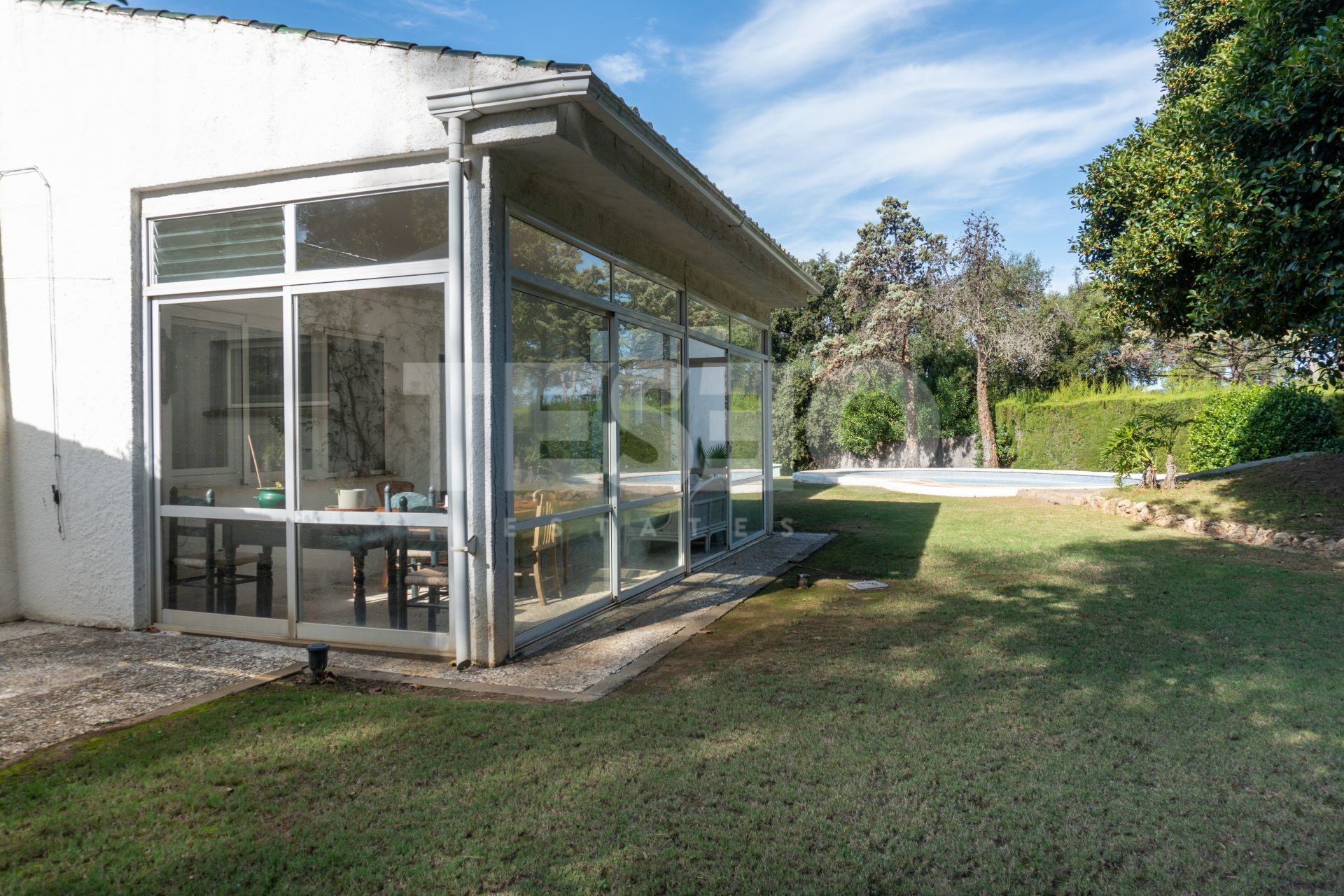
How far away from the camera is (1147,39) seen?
14.0 metres

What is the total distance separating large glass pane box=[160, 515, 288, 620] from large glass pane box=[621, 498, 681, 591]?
8.91ft

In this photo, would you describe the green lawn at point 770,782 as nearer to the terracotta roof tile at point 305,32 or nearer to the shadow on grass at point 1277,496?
the terracotta roof tile at point 305,32

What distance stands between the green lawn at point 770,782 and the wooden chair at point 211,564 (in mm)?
1449

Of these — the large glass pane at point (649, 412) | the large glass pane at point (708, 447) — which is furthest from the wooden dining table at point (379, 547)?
the large glass pane at point (708, 447)

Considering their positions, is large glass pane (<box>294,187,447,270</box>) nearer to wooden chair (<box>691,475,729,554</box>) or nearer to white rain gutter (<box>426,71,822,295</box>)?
white rain gutter (<box>426,71,822,295</box>)

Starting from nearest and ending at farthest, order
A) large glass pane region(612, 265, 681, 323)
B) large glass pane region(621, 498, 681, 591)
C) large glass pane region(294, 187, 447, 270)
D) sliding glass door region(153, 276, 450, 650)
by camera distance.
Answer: large glass pane region(294, 187, 447, 270) < sliding glass door region(153, 276, 450, 650) < large glass pane region(612, 265, 681, 323) < large glass pane region(621, 498, 681, 591)

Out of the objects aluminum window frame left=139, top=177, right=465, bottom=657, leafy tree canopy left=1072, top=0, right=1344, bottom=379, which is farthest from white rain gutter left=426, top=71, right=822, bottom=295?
leafy tree canopy left=1072, top=0, right=1344, bottom=379

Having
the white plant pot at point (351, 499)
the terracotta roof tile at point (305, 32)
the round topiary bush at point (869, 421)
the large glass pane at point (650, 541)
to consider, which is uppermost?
the terracotta roof tile at point (305, 32)

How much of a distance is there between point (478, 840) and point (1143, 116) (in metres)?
14.4

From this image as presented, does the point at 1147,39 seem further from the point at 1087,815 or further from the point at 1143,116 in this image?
the point at 1087,815

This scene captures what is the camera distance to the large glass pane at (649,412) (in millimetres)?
6945

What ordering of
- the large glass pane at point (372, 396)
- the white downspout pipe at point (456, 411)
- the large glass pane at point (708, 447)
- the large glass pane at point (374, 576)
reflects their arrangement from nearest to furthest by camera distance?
1. the white downspout pipe at point (456, 411)
2. the large glass pane at point (374, 576)
3. the large glass pane at point (372, 396)
4. the large glass pane at point (708, 447)

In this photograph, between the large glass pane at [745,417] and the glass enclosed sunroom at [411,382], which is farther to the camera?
the large glass pane at [745,417]

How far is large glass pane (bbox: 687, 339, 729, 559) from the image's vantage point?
877cm
